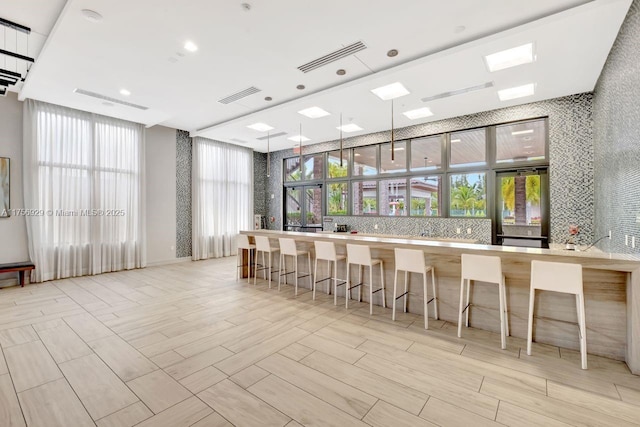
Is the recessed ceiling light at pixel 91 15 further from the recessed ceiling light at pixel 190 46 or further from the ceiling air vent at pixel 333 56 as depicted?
the ceiling air vent at pixel 333 56

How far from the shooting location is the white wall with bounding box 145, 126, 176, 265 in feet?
24.2

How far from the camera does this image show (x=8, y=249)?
17.9 feet

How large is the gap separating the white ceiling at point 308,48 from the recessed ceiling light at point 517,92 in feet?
0.46

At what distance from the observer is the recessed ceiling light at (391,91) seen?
4695 millimetres

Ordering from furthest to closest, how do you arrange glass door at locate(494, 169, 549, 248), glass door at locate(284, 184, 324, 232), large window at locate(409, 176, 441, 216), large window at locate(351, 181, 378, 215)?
glass door at locate(284, 184, 324, 232)
large window at locate(351, 181, 378, 215)
large window at locate(409, 176, 441, 216)
glass door at locate(494, 169, 549, 248)

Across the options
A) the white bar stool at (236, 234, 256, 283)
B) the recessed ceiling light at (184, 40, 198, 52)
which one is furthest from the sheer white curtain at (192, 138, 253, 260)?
the recessed ceiling light at (184, 40, 198, 52)

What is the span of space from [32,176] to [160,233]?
272 centimetres

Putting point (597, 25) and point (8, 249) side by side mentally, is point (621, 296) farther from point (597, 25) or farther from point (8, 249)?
point (8, 249)

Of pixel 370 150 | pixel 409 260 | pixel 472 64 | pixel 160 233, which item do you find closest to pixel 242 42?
pixel 472 64

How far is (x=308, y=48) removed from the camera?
376cm

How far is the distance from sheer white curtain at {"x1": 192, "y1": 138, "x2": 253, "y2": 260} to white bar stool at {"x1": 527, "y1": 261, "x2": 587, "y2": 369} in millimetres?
7739

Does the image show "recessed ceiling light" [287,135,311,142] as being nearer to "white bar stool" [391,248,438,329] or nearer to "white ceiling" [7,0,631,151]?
"white ceiling" [7,0,631,151]

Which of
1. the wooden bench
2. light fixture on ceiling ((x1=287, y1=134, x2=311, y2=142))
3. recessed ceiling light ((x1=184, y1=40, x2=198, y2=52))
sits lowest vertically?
the wooden bench

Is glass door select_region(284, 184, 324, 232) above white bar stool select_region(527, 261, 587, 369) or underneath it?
above
